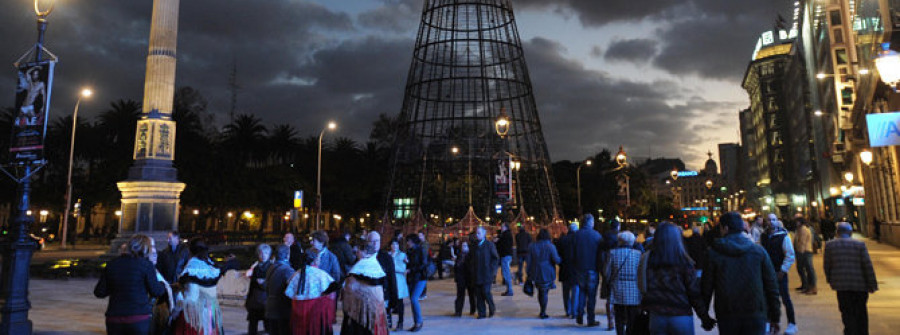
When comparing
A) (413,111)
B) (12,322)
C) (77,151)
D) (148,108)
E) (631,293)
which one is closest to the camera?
(631,293)

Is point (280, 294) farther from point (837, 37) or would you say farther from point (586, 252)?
point (837, 37)

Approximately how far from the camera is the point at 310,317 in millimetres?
6562

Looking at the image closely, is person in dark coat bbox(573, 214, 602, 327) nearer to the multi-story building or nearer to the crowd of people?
the crowd of people

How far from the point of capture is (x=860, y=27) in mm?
A: 27703

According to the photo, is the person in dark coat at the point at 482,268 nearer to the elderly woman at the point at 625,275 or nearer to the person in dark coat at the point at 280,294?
the elderly woman at the point at 625,275

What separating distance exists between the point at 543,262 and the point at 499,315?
1.39 meters

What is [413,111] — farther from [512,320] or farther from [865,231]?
[865,231]

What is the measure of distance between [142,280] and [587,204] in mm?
63841

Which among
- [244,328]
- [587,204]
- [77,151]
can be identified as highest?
[77,151]

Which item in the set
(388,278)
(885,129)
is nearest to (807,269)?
(885,129)

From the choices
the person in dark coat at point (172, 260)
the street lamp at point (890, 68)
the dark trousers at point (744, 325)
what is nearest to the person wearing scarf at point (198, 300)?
the person in dark coat at point (172, 260)

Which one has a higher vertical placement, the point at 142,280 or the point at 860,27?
the point at 860,27

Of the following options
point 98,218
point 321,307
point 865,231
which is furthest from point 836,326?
point 98,218

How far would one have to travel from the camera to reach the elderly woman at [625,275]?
725cm
